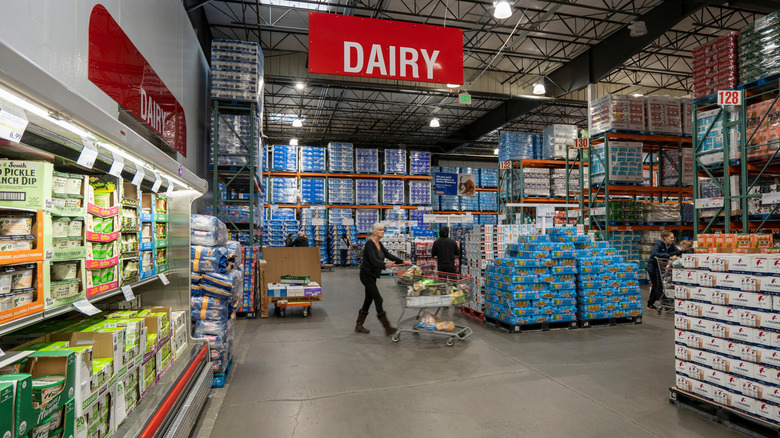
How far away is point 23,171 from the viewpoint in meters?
1.59

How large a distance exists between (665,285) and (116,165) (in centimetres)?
922

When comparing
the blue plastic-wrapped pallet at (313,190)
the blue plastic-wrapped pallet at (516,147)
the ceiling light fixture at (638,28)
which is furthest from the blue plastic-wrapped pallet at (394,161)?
the ceiling light fixture at (638,28)

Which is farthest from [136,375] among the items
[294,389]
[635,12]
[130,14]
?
[635,12]

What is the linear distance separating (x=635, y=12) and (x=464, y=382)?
1233 cm

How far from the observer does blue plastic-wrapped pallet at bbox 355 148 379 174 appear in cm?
1903

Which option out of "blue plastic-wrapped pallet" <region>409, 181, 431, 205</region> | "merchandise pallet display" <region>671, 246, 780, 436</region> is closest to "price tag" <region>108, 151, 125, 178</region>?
"merchandise pallet display" <region>671, 246, 780, 436</region>

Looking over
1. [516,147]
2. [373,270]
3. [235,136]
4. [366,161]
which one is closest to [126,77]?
[373,270]

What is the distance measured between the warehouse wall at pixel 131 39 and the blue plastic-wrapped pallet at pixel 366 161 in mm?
9011

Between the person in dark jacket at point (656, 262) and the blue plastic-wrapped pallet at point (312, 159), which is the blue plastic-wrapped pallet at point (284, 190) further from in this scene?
the person in dark jacket at point (656, 262)

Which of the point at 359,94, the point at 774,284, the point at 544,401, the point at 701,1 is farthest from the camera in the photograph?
the point at 359,94

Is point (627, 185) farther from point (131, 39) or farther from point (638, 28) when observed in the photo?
point (131, 39)

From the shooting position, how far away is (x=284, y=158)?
1830cm

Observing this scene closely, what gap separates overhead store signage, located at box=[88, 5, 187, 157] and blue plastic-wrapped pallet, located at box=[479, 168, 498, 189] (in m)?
16.3

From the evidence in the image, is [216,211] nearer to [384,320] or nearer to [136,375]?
[384,320]
